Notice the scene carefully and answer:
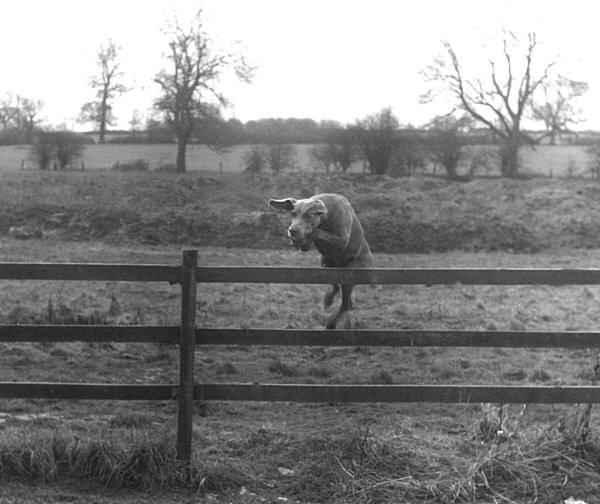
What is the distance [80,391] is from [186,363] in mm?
772

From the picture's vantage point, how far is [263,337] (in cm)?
545

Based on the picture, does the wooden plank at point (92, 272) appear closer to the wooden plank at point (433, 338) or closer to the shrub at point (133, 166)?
the wooden plank at point (433, 338)

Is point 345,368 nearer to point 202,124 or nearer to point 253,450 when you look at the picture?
point 253,450

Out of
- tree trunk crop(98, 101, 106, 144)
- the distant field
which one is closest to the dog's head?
the distant field

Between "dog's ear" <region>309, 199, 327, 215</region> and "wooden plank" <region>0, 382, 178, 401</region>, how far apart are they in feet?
12.9

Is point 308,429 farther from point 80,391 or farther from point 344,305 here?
point 344,305

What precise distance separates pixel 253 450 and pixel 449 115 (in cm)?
4525

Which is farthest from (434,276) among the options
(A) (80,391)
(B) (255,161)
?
(B) (255,161)

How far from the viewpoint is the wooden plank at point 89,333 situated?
531cm

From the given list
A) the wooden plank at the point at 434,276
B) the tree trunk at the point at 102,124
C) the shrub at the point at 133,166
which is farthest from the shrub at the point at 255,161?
the wooden plank at the point at 434,276

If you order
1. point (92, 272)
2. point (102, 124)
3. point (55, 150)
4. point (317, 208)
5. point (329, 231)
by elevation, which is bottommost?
point (92, 272)

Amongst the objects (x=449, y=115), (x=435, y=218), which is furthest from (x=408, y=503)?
(x=449, y=115)

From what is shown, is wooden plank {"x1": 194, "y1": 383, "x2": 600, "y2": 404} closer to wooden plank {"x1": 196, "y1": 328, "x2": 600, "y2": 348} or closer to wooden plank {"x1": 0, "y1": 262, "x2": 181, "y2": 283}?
wooden plank {"x1": 196, "y1": 328, "x2": 600, "y2": 348}

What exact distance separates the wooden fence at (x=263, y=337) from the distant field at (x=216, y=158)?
36998 millimetres
